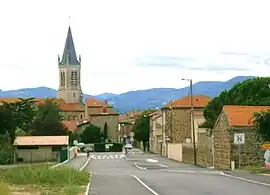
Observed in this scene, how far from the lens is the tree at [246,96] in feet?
249

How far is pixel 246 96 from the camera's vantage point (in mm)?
79375

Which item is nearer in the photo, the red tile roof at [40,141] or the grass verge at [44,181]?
the grass verge at [44,181]

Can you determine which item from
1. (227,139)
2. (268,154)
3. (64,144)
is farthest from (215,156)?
(64,144)

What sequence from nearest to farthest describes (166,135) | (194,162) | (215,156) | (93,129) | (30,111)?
(215,156)
(194,162)
(166,135)
(30,111)
(93,129)

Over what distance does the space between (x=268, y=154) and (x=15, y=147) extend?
4813 cm

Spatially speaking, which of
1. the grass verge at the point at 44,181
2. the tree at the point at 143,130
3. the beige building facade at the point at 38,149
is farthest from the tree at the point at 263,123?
the tree at the point at 143,130

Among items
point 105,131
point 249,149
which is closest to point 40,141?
point 249,149

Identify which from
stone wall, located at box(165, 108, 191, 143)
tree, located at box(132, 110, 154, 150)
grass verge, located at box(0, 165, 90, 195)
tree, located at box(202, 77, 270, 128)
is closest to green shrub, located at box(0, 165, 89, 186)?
grass verge, located at box(0, 165, 90, 195)

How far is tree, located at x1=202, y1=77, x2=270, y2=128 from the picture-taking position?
75.9 meters

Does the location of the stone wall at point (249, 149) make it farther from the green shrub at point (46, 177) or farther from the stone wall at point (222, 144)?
the green shrub at point (46, 177)

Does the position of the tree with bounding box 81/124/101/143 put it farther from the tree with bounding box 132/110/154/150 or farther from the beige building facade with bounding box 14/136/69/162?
the beige building facade with bounding box 14/136/69/162

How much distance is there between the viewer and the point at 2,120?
91.0 m

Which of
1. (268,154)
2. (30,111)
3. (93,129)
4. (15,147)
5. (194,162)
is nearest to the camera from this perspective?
(268,154)

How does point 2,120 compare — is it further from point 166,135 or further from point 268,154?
point 268,154
